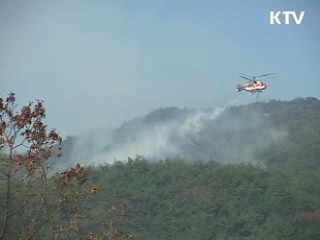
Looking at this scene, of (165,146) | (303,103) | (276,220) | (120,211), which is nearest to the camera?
(120,211)

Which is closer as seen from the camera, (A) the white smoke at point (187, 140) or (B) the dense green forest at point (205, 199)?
(B) the dense green forest at point (205, 199)

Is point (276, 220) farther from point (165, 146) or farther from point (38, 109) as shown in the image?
point (38, 109)

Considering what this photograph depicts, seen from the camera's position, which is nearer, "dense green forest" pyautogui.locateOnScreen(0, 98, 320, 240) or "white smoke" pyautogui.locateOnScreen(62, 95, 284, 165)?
"dense green forest" pyautogui.locateOnScreen(0, 98, 320, 240)

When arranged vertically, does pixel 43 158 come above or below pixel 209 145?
below

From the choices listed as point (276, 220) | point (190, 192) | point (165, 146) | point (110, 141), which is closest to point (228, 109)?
point (165, 146)

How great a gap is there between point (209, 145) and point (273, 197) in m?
9.36

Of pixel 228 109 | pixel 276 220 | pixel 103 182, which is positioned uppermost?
pixel 228 109

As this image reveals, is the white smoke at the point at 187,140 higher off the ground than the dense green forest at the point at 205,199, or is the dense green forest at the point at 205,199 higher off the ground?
the white smoke at the point at 187,140

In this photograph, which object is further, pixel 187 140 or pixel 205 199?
pixel 187 140

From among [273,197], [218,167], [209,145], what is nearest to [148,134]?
[209,145]

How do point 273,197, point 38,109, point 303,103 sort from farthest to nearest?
point 303,103, point 273,197, point 38,109

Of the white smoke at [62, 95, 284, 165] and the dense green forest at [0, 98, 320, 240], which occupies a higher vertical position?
the white smoke at [62, 95, 284, 165]

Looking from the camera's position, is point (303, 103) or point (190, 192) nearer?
point (190, 192)

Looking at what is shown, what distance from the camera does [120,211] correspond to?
215 inches
